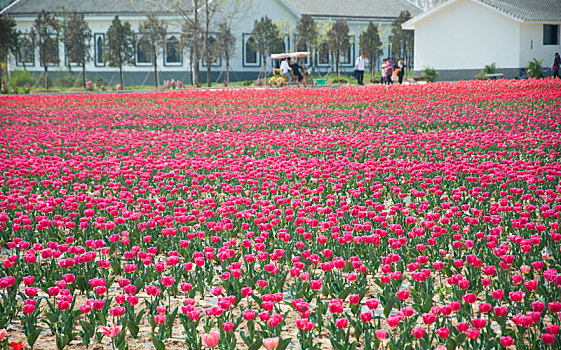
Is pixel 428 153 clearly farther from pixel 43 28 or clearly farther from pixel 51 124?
pixel 43 28

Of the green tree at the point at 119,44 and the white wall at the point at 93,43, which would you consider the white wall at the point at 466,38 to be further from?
the green tree at the point at 119,44

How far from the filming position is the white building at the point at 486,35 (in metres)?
40.0

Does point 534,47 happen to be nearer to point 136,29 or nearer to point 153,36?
point 153,36

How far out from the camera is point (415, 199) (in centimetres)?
778

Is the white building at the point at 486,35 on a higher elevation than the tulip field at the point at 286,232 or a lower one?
higher

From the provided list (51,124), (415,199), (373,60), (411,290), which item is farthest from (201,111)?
(373,60)

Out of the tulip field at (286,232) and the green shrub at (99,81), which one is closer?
the tulip field at (286,232)

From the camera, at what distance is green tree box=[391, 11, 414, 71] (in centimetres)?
5262

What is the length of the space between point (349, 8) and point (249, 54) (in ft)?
39.4

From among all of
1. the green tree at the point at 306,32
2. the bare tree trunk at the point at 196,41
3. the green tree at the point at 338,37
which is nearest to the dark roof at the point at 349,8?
the green tree at the point at 306,32

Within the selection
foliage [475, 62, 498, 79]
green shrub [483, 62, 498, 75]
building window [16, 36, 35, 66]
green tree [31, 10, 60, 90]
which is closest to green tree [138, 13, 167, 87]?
green tree [31, 10, 60, 90]

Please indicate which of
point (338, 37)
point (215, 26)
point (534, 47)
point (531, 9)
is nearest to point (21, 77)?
point (215, 26)

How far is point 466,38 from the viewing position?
139ft

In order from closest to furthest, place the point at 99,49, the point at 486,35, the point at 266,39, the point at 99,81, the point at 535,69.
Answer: the point at 535,69
the point at 486,35
the point at 99,81
the point at 266,39
the point at 99,49
